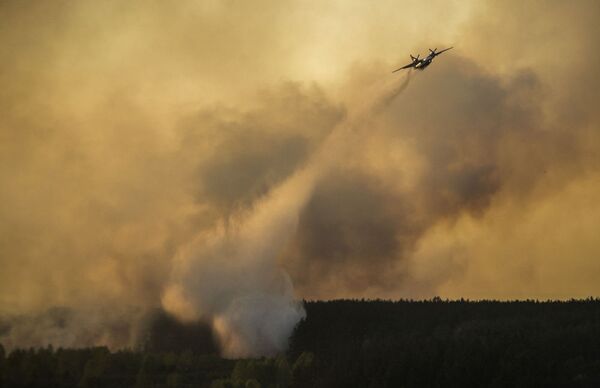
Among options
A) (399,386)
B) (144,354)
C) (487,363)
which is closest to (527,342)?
(487,363)

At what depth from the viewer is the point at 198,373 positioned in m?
197

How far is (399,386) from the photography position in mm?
172250

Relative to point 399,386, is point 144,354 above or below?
above

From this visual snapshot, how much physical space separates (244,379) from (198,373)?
457 inches

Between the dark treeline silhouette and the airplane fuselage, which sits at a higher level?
the airplane fuselage

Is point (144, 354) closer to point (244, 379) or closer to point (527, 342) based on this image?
point (244, 379)

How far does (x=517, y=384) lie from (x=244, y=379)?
51.8 m

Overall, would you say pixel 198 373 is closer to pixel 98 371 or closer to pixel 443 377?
pixel 98 371

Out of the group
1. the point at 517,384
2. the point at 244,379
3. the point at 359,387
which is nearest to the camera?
the point at 517,384

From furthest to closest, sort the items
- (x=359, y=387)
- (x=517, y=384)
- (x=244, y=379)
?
(x=244, y=379), (x=359, y=387), (x=517, y=384)

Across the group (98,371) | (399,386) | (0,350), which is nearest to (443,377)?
(399,386)

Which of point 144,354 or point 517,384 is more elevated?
point 144,354

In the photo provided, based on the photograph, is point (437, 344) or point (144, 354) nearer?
point (437, 344)

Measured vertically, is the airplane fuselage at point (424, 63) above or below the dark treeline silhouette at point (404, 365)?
above
